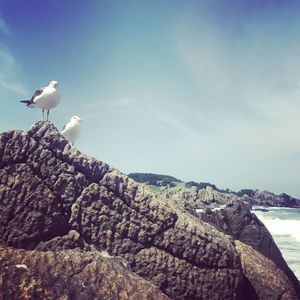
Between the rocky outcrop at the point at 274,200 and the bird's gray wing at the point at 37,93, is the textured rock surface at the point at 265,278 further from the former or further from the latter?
the rocky outcrop at the point at 274,200

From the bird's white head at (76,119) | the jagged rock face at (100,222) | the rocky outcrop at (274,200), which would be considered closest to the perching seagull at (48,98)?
the bird's white head at (76,119)

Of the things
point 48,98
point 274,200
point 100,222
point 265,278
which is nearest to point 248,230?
point 265,278

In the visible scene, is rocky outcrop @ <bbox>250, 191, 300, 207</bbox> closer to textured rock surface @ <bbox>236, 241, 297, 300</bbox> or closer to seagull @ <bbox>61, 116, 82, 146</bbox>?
seagull @ <bbox>61, 116, 82, 146</bbox>

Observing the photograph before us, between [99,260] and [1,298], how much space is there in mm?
2068

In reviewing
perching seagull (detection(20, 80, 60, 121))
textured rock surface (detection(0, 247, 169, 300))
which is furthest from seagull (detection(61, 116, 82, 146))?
textured rock surface (detection(0, 247, 169, 300))

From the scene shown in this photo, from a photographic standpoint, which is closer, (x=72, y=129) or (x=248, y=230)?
(x=72, y=129)

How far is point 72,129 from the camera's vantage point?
1383 cm

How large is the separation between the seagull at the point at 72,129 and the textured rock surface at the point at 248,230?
261 inches

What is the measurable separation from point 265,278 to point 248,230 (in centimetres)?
510

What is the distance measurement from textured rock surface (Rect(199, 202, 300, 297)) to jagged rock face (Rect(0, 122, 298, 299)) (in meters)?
4.05

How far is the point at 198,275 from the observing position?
825cm

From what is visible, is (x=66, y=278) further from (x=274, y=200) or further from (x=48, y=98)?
(x=274, y=200)

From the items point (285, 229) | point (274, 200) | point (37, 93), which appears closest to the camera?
point (37, 93)

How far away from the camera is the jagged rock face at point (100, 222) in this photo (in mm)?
7969
